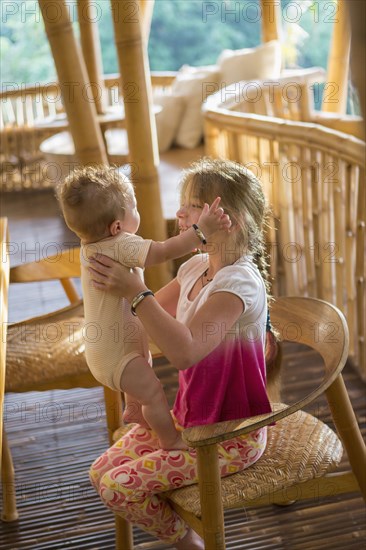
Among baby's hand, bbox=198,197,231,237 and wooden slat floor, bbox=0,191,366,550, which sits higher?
baby's hand, bbox=198,197,231,237

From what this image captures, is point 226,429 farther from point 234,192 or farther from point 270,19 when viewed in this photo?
point 270,19

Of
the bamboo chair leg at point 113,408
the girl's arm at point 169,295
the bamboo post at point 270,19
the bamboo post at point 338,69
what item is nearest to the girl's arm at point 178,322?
the girl's arm at point 169,295

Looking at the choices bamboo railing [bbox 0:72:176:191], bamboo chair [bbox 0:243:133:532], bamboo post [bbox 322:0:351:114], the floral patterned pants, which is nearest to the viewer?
the floral patterned pants

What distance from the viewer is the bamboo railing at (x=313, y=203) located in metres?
3.15

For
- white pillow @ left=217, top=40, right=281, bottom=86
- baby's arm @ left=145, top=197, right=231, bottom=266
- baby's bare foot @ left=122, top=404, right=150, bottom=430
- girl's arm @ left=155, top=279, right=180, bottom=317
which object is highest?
baby's arm @ left=145, top=197, right=231, bottom=266

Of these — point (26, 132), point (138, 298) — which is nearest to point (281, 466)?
point (138, 298)

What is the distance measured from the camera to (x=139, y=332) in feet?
5.65

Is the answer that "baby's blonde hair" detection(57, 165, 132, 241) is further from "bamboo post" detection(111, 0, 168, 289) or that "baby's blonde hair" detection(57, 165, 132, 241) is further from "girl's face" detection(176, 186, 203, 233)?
"bamboo post" detection(111, 0, 168, 289)

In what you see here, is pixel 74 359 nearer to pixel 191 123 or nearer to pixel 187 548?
pixel 187 548

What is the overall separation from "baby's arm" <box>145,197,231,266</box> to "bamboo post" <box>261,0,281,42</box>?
18.4 feet

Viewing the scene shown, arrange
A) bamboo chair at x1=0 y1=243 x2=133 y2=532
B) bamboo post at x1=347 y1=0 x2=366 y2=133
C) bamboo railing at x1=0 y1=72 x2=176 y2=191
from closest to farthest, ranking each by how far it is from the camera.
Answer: bamboo post at x1=347 y1=0 x2=366 y2=133 → bamboo chair at x1=0 y1=243 x2=133 y2=532 → bamboo railing at x1=0 y1=72 x2=176 y2=191

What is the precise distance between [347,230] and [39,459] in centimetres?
155

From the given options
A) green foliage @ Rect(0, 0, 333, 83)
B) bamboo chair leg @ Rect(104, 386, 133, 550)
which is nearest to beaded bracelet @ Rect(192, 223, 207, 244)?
bamboo chair leg @ Rect(104, 386, 133, 550)

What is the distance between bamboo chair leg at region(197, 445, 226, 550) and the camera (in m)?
1.51
